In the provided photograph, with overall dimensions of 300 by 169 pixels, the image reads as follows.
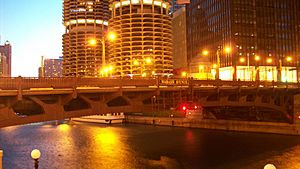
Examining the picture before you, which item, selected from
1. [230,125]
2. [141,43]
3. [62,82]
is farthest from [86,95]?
[141,43]

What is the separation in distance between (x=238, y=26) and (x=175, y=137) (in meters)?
73.4

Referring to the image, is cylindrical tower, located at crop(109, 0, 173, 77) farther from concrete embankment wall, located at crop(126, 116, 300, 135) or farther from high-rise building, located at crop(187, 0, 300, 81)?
concrete embankment wall, located at crop(126, 116, 300, 135)

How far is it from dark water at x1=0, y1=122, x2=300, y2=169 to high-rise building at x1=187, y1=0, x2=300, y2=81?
6238 centimetres

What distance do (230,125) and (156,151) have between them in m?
29.4

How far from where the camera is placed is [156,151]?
2203 inches

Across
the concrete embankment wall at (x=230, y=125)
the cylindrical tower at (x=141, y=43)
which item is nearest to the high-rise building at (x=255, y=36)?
the cylindrical tower at (x=141, y=43)

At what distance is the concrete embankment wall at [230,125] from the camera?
71312 millimetres

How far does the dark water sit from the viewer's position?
4616 centimetres

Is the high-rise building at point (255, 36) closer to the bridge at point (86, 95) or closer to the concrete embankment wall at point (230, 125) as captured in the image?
the concrete embankment wall at point (230, 125)

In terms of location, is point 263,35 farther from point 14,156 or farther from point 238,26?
point 14,156

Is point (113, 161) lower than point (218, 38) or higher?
lower

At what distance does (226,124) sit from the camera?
262 feet

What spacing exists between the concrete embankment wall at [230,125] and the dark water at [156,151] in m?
3.42

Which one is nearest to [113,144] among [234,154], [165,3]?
[234,154]
